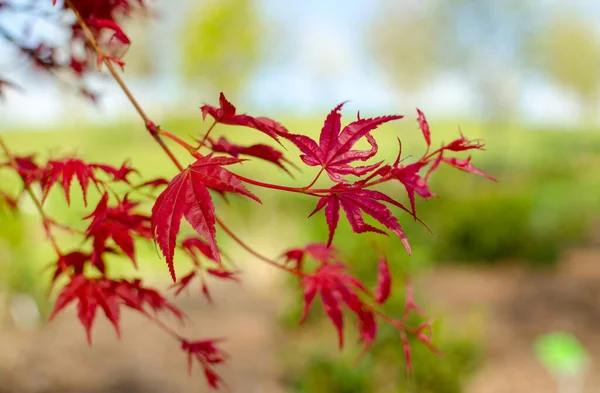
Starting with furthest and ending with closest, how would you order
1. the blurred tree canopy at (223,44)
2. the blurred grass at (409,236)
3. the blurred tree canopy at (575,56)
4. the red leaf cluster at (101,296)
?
the blurred tree canopy at (575,56) < the blurred tree canopy at (223,44) < the blurred grass at (409,236) < the red leaf cluster at (101,296)

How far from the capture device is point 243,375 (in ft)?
10.2

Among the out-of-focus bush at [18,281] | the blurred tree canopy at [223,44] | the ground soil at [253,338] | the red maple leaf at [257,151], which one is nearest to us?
the red maple leaf at [257,151]

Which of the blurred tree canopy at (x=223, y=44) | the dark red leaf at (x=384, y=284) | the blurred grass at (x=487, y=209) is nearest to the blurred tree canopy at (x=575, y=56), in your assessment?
the blurred grass at (x=487, y=209)

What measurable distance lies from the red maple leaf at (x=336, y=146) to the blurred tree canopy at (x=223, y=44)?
8.44 metres

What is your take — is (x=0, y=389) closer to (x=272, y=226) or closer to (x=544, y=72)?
(x=272, y=226)

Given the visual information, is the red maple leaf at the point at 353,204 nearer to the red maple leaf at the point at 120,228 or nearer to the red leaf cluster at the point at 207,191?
the red leaf cluster at the point at 207,191

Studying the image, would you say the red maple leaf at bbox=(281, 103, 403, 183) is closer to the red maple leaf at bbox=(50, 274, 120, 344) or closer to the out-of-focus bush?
the red maple leaf at bbox=(50, 274, 120, 344)

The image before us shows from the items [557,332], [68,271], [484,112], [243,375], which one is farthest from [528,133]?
→ [68,271]

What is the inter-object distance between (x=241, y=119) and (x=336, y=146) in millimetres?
100

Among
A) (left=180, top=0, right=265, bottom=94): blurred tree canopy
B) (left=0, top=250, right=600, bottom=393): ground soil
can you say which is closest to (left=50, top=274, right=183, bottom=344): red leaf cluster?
(left=0, top=250, right=600, bottom=393): ground soil

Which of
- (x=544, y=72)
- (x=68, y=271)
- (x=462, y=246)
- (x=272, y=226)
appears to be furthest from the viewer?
(x=544, y=72)

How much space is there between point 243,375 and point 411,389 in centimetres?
108

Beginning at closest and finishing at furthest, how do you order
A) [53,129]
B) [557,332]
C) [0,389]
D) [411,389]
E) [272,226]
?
A: 1. [411,389]
2. [0,389]
3. [557,332]
4. [272,226]
5. [53,129]

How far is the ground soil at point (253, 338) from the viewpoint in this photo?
3.03m
